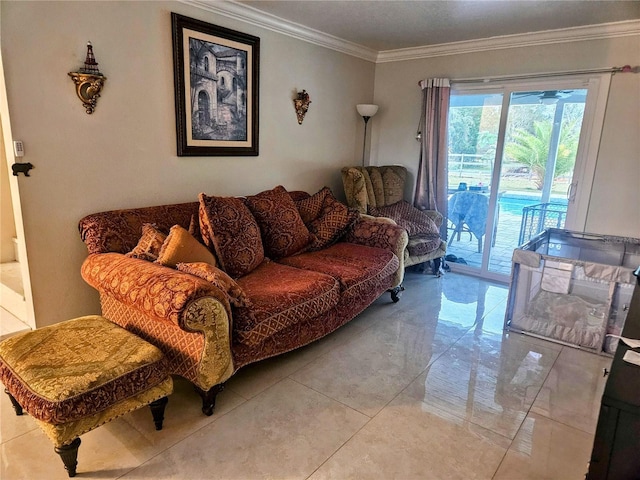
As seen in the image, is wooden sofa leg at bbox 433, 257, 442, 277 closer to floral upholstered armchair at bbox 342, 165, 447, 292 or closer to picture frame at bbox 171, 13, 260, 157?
floral upholstered armchair at bbox 342, 165, 447, 292

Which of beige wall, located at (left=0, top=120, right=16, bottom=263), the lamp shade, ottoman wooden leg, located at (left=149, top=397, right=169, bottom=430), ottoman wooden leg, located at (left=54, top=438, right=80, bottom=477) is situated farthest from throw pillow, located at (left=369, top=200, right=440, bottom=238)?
beige wall, located at (left=0, top=120, right=16, bottom=263)

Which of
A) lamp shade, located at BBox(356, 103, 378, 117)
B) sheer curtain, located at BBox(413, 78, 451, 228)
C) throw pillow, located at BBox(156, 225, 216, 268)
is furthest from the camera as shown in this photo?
lamp shade, located at BBox(356, 103, 378, 117)

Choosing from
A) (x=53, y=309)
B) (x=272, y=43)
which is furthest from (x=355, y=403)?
(x=272, y=43)

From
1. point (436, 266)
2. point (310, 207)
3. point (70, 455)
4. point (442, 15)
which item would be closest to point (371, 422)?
point (70, 455)

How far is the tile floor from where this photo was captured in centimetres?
177

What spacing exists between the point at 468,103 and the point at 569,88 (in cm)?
91

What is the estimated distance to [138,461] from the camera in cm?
177

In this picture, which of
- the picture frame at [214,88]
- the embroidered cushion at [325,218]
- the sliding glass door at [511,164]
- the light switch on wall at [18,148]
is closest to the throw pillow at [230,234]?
Answer: the picture frame at [214,88]

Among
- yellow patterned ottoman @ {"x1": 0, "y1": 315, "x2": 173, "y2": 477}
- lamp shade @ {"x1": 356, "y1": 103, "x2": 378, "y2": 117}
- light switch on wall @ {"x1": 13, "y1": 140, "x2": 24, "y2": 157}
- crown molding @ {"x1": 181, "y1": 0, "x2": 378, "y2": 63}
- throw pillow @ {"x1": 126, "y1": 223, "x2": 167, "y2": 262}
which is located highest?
crown molding @ {"x1": 181, "y1": 0, "x2": 378, "y2": 63}

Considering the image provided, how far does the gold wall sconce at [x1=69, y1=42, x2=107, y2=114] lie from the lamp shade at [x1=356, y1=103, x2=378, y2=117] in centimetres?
263

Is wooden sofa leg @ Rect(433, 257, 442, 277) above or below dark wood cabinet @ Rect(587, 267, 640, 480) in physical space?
below

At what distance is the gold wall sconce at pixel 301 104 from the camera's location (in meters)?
3.86

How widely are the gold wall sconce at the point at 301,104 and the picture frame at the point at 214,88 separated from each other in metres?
0.51

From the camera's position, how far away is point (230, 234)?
269 cm
